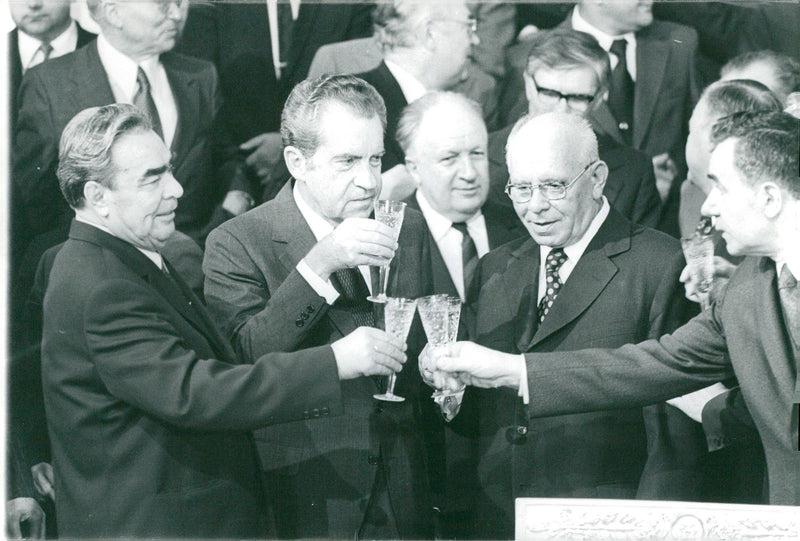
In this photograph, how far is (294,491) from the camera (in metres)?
3.48

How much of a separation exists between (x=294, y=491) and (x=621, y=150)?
1684 mm

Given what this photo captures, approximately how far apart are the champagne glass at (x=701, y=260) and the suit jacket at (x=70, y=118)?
1.66 metres

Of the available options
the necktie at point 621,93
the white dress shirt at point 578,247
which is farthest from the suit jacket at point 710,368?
the necktie at point 621,93

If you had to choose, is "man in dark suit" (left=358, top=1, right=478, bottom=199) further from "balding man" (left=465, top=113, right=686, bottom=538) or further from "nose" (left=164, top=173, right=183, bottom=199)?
"nose" (left=164, top=173, right=183, bottom=199)

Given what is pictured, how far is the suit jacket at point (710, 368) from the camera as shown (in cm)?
333

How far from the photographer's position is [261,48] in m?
3.85

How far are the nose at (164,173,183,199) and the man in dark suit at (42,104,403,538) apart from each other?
0.05 m

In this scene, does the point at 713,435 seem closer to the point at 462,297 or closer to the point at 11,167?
the point at 462,297

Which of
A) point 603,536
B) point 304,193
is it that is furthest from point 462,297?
point 603,536

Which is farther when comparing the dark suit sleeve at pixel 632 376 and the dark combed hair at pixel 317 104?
the dark combed hair at pixel 317 104

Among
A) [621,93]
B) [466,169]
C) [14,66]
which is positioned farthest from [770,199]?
[14,66]

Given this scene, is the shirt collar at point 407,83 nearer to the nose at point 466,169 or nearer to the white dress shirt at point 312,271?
the nose at point 466,169

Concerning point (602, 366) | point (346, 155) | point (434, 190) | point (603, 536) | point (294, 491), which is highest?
point (346, 155)

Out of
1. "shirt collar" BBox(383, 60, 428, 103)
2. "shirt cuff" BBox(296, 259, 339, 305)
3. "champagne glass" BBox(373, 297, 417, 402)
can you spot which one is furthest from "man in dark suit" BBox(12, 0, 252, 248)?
"champagne glass" BBox(373, 297, 417, 402)
